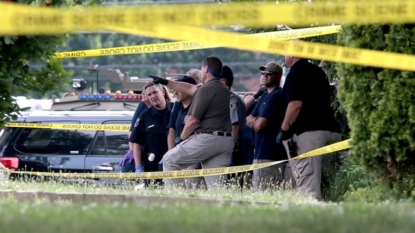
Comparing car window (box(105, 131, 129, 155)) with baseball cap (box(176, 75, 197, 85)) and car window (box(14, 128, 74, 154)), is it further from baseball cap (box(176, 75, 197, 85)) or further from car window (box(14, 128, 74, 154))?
baseball cap (box(176, 75, 197, 85))

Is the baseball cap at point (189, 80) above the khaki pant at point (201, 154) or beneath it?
above

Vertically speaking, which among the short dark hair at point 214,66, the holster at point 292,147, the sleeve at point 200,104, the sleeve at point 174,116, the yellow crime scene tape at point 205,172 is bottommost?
the yellow crime scene tape at point 205,172

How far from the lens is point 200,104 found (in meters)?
11.9

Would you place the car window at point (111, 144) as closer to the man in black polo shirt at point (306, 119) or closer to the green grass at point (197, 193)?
the man in black polo shirt at point (306, 119)

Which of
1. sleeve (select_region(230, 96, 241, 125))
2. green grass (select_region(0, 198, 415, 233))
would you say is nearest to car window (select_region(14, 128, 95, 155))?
sleeve (select_region(230, 96, 241, 125))

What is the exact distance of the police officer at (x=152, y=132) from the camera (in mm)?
13305

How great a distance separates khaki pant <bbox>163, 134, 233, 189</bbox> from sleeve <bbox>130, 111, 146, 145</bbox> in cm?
127

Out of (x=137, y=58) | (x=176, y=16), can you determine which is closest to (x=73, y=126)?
(x=176, y=16)

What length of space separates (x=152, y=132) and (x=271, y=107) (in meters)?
2.16

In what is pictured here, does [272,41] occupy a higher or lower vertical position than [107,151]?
higher

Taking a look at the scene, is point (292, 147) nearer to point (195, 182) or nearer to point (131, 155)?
point (195, 182)

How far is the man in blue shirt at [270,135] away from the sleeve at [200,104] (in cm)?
66

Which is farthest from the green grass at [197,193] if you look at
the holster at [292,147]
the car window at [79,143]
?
the car window at [79,143]

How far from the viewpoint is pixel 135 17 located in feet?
22.3
